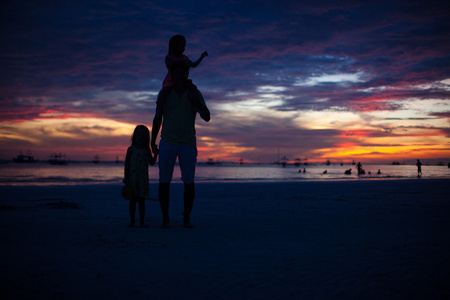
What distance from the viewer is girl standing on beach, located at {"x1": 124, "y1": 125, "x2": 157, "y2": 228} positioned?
16.5ft

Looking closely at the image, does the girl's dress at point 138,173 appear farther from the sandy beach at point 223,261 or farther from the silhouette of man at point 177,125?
the sandy beach at point 223,261

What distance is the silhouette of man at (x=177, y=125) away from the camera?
4801 millimetres

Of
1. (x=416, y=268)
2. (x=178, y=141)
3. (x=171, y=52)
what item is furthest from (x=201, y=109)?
(x=416, y=268)

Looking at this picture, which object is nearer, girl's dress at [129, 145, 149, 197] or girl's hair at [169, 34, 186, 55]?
girl's hair at [169, 34, 186, 55]

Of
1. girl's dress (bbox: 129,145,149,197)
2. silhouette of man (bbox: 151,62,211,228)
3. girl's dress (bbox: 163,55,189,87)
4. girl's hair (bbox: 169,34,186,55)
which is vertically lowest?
girl's dress (bbox: 129,145,149,197)

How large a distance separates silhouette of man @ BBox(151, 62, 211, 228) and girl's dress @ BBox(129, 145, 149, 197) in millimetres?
372

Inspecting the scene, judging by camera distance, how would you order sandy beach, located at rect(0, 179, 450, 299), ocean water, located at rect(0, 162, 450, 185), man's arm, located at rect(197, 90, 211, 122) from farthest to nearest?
ocean water, located at rect(0, 162, 450, 185)
man's arm, located at rect(197, 90, 211, 122)
sandy beach, located at rect(0, 179, 450, 299)

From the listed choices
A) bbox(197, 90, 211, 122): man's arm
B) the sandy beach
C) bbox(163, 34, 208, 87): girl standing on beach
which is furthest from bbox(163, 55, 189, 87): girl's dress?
the sandy beach

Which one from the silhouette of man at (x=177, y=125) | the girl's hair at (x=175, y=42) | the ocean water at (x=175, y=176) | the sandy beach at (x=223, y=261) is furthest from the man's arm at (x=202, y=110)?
the ocean water at (x=175, y=176)

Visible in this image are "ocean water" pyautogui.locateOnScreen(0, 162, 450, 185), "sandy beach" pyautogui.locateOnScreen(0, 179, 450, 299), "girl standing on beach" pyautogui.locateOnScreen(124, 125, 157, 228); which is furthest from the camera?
"ocean water" pyautogui.locateOnScreen(0, 162, 450, 185)

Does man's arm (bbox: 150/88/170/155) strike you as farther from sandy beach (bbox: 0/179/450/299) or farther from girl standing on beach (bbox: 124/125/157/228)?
sandy beach (bbox: 0/179/450/299)

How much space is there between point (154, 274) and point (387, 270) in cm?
226

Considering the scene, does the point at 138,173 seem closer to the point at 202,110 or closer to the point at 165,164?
the point at 165,164

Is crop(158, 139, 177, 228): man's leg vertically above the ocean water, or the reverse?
crop(158, 139, 177, 228): man's leg
